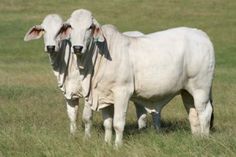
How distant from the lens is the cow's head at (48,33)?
10578 mm

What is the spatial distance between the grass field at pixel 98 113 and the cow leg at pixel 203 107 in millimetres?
433

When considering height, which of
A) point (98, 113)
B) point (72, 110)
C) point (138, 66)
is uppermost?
point (138, 66)

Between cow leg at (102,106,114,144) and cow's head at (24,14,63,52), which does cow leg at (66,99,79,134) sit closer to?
cow's head at (24,14,63,52)

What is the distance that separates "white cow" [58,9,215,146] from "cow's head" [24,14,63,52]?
486 mm

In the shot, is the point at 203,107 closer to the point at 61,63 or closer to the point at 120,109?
the point at 120,109

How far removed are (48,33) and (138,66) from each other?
1734mm

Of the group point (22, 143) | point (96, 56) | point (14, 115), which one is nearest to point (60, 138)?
point (22, 143)

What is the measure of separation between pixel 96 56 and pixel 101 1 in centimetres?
4284

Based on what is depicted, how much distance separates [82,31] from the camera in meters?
9.26

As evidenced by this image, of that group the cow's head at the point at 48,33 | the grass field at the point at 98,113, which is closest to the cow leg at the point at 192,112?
the grass field at the point at 98,113

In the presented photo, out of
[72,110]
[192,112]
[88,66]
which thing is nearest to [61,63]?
[72,110]

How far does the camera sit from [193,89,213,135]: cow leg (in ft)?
34.9

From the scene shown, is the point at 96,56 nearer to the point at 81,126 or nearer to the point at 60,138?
the point at 60,138

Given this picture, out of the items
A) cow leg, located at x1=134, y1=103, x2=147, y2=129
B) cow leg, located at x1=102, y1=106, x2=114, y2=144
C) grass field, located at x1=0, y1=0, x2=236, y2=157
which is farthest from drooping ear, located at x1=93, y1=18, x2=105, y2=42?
cow leg, located at x1=134, y1=103, x2=147, y2=129
